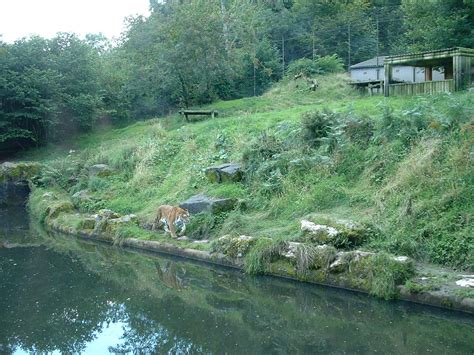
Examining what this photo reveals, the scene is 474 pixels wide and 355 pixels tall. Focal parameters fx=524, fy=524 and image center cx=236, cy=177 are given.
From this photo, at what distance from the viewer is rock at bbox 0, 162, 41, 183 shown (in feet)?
84.3

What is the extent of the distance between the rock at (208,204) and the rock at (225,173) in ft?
4.15

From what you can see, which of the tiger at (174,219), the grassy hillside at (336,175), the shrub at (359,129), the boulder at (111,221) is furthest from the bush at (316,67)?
the tiger at (174,219)

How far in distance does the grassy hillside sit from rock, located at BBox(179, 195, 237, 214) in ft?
1.05

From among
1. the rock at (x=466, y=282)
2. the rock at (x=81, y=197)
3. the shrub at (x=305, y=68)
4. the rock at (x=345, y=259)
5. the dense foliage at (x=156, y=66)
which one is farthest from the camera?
the shrub at (x=305, y=68)

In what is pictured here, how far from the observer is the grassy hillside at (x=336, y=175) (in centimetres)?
1058

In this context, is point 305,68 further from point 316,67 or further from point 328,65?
point 328,65

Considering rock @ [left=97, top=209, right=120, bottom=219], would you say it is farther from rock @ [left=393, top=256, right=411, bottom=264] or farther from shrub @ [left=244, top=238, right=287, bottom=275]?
rock @ [left=393, top=256, right=411, bottom=264]

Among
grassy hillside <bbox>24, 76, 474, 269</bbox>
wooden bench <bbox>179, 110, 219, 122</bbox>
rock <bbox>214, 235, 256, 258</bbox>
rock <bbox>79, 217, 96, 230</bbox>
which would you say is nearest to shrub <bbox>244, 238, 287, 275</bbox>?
grassy hillside <bbox>24, 76, 474, 269</bbox>

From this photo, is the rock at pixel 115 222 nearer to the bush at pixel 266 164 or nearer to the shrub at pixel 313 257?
the bush at pixel 266 164

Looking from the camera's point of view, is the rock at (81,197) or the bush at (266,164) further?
the rock at (81,197)

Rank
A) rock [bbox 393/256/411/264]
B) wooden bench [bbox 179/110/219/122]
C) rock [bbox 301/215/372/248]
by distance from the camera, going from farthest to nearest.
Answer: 1. wooden bench [bbox 179/110/219/122]
2. rock [bbox 301/215/372/248]
3. rock [bbox 393/256/411/264]

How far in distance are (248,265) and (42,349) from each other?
4620 mm

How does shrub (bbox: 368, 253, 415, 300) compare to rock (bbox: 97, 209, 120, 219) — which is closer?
shrub (bbox: 368, 253, 415, 300)

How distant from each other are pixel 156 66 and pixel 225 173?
628 inches
